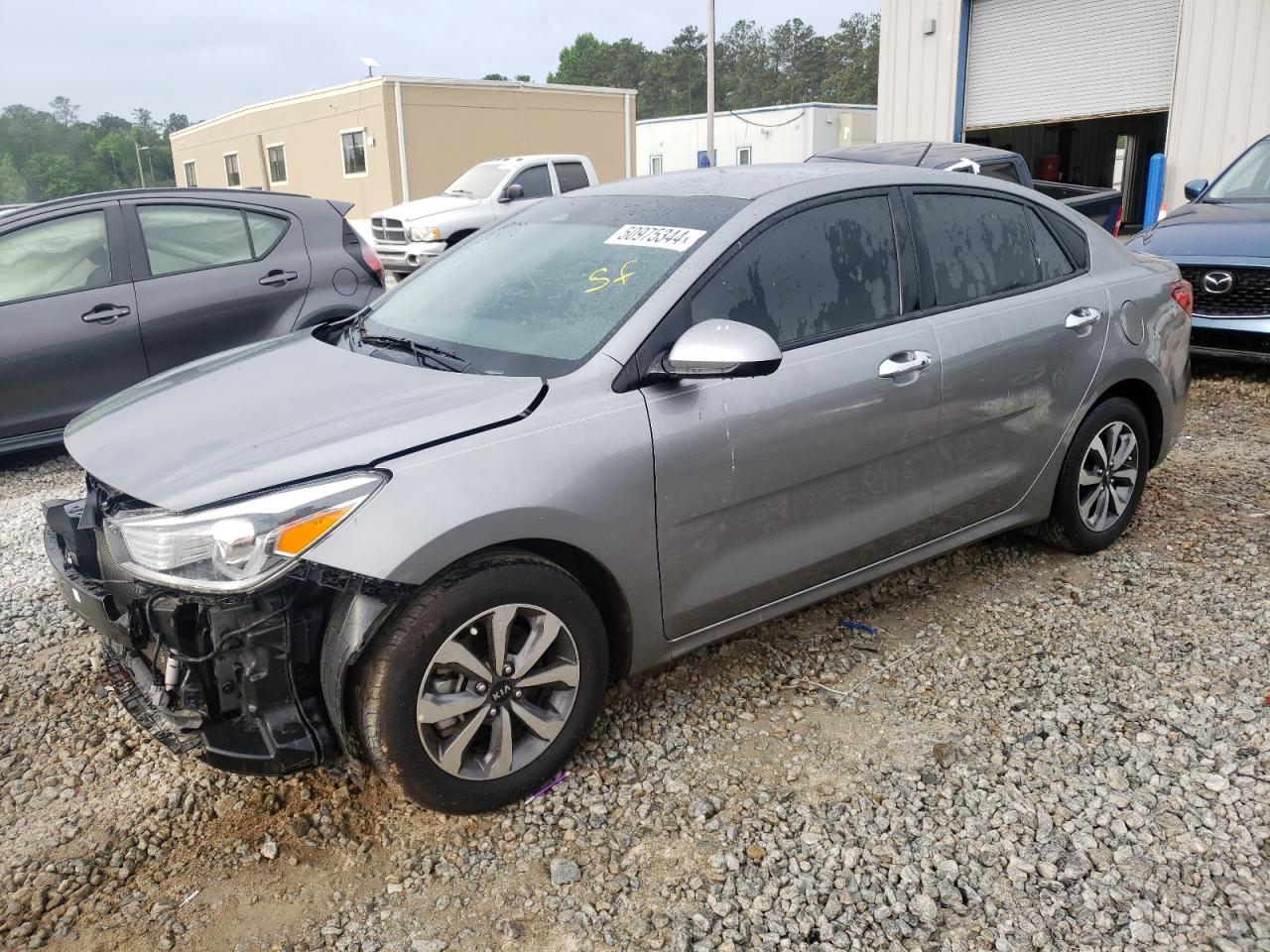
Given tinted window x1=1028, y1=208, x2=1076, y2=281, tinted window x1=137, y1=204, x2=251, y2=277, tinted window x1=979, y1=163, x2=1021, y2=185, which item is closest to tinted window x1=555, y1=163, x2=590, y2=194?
tinted window x1=979, y1=163, x2=1021, y2=185

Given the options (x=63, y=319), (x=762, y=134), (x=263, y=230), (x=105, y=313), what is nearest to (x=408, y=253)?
(x=263, y=230)

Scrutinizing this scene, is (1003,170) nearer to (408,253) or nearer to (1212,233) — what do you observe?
(1212,233)

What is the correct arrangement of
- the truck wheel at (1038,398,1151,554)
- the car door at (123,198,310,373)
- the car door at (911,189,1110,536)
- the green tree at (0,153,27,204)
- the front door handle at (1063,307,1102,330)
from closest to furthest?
the car door at (911,189,1110,536) → the front door handle at (1063,307,1102,330) → the truck wheel at (1038,398,1151,554) → the car door at (123,198,310,373) → the green tree at (0,153,27,204)

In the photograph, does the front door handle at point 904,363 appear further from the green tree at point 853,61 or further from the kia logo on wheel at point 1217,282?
the green tree at point 853,61

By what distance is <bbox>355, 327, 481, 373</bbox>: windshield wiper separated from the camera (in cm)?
296

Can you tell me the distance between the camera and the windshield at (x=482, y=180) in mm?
15219

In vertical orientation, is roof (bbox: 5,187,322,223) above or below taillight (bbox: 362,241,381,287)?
above

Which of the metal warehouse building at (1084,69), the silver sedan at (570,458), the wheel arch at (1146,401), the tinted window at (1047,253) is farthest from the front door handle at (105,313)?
the metal warehouse building at (1084,69)

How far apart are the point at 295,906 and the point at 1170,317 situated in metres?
4.08

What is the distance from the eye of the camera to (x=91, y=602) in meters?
2.66

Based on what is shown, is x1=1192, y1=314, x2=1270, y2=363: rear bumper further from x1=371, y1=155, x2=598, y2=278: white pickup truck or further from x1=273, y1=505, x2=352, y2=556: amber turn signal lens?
x1=371, y1=155, x2=598, y2=278: white pickup truck

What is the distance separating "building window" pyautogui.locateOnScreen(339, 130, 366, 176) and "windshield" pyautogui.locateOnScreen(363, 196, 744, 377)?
24.8 meters

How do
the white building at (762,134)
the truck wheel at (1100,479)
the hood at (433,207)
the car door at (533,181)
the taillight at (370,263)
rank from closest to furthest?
the truck wheel at (1100,479) < the taillight at (370,263) < the hood at (433,207) < the car door at (533,181) < the white building at (762,134)

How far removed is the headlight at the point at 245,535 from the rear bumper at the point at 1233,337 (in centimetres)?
675
